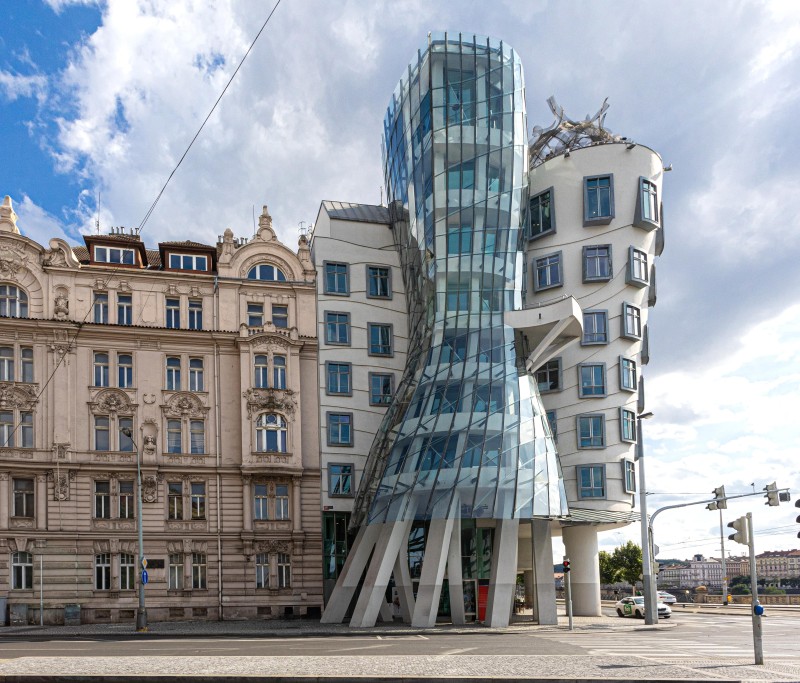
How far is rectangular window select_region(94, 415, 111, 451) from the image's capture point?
50.0 m

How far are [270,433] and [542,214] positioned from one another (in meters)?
19.9

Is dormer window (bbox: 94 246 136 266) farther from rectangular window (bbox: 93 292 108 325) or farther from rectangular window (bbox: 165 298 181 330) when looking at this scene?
rectangular window (bbox: 165 298 181 330)

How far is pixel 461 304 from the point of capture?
49.4m

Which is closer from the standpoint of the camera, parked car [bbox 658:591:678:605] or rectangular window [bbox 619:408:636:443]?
rectangular window [bbox 619:408:636:443]

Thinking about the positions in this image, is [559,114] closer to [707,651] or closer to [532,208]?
[532,208]

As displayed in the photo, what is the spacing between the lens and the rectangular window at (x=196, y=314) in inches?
2080

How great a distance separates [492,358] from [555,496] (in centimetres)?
784

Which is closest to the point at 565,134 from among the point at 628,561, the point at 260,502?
the point at 260,502

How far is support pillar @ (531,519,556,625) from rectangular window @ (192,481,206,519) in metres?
18.3

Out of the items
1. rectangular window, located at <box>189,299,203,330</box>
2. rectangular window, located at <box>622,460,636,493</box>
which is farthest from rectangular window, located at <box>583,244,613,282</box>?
rectangular window, located at <box>189,299,203,330</box>

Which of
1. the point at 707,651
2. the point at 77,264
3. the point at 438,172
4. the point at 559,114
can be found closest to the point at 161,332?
the point at 77,264

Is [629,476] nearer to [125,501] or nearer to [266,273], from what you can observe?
[266,273]

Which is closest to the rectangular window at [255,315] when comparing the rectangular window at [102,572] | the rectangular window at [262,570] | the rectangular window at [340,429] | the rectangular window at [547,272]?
the rectangular window at [340,429]

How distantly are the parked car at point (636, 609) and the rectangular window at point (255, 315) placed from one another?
25.7 meters
